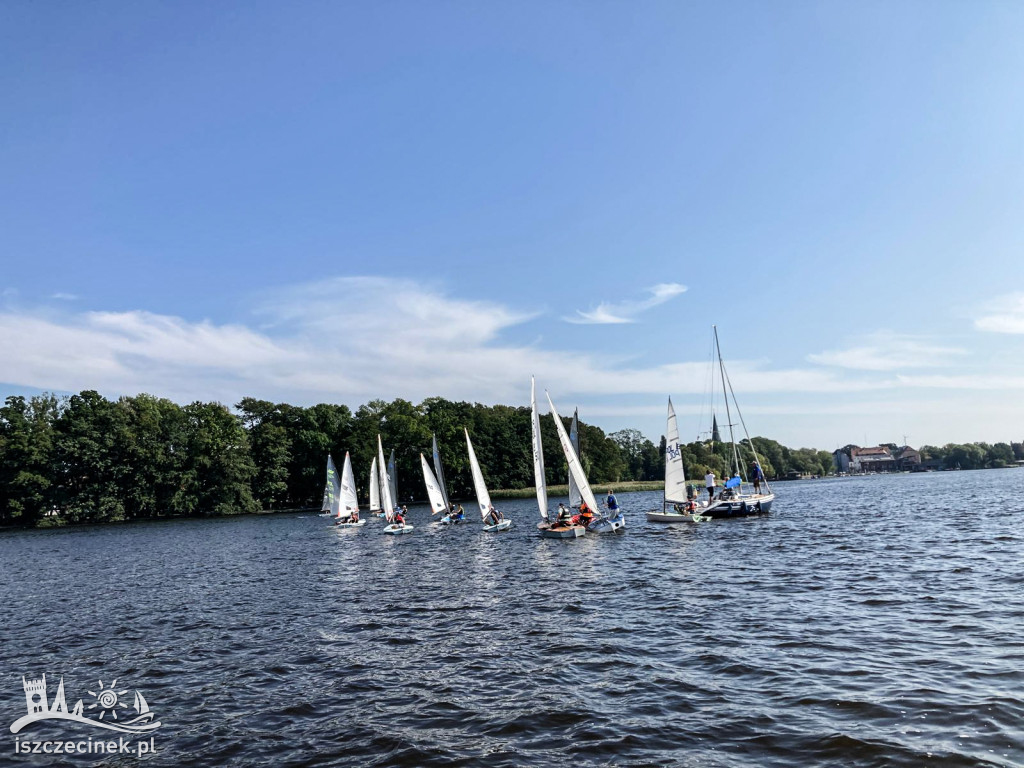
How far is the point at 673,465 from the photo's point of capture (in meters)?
49.3

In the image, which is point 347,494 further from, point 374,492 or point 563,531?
point 563,531

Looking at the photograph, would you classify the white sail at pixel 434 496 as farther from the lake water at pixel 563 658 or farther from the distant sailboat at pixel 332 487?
the lake water at pixel 563 658

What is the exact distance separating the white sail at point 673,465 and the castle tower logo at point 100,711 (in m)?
38.9

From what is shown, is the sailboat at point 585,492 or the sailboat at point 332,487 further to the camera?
the sailboat at point 332,487

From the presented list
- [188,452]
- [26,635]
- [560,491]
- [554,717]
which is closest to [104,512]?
[188,452]

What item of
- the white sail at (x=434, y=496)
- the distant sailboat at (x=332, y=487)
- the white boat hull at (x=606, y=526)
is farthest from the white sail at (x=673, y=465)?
the distant sailboat at (x=332, y=487)

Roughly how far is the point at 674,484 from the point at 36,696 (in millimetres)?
43025

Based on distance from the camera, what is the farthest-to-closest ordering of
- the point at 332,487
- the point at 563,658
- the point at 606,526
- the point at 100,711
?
the point at 332,487
the point at 606,526
the point at 563,658
the point at 100,711

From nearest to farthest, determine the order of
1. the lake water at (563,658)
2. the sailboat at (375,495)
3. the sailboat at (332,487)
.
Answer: the lake water at (563,658), the sailboat at (375,495), the sailboat at (332,487)

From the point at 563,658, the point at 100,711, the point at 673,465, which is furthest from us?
the point at 673,465

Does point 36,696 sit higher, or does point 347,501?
point 347,501

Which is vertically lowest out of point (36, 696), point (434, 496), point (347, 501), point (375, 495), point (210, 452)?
point (36, 696)

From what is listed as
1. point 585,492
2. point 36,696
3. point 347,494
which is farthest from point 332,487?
point 36,696

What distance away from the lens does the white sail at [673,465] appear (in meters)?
47.6
